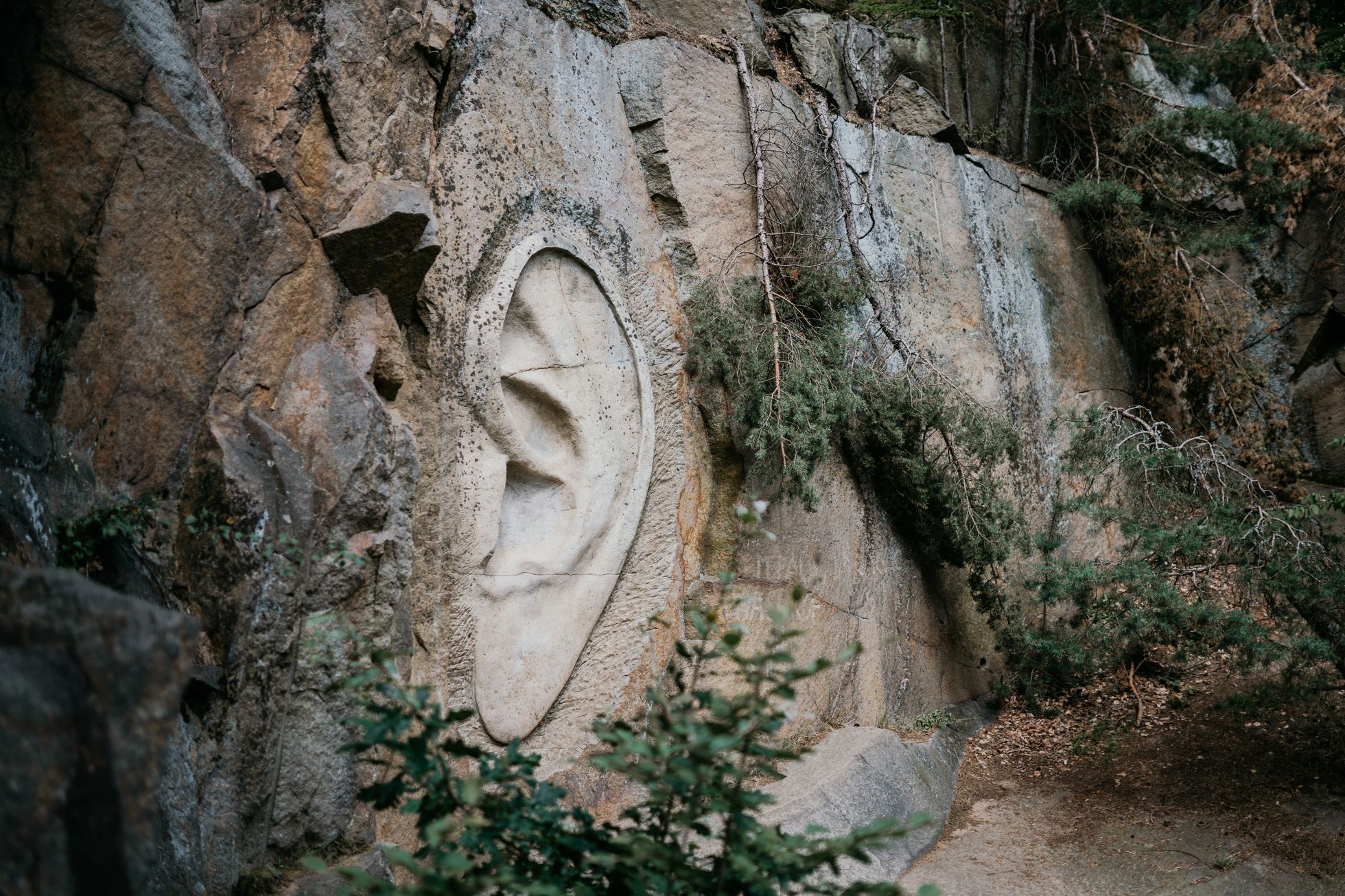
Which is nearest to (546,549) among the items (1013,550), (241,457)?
(241,457)

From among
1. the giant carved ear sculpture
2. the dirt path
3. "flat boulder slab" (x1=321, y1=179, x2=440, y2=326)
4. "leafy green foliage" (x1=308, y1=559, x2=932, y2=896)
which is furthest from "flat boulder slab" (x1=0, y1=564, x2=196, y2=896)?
the dirt path

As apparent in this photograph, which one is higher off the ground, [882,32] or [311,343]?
[882,32]

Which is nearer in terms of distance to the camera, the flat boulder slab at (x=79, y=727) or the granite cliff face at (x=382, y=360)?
the flat boulder slab at (x=79, y=727)

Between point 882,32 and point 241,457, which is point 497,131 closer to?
point 241,457

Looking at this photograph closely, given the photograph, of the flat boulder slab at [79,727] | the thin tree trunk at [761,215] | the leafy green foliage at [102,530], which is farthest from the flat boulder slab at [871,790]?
the flat boulder slab at [79,727]

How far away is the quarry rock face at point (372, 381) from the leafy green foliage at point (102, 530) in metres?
0.04

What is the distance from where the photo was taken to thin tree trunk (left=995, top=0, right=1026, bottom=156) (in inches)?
293

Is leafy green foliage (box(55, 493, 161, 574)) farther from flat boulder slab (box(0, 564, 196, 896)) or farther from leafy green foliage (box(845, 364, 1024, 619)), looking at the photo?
leafy green foliage (box(845, 364, 1024, 619))

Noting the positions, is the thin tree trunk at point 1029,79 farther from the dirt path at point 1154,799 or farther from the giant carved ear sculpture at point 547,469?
the giant carved ear sculpture at point 547,469

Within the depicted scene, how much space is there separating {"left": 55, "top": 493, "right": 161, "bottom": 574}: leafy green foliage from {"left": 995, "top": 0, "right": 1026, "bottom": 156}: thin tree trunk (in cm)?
629

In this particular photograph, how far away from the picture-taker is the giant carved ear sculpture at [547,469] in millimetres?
3709

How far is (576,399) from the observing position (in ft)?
13.5

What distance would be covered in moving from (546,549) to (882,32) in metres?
4.55

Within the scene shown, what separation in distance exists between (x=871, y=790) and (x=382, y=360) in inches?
107
